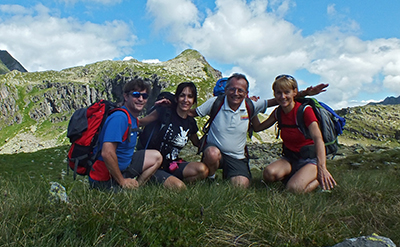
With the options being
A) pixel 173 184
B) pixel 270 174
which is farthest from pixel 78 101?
pixel 270 174

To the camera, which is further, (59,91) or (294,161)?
(59,91)

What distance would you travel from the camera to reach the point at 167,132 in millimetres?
5844

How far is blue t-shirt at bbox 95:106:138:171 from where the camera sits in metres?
4.52

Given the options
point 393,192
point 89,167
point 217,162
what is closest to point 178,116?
point 217,162

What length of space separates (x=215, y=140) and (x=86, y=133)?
296 centimetres

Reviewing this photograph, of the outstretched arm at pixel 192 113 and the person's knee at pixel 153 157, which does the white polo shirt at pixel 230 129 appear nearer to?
the outstretched arm at pixel 192 113

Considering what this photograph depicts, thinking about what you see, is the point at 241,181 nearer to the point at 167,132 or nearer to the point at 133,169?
the point at 167,132

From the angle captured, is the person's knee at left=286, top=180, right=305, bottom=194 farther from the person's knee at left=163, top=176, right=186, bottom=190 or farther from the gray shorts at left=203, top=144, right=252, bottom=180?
the person's knee at left=163, top=176, right=186, bottom=190

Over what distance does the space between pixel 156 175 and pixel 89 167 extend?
141 centimetres

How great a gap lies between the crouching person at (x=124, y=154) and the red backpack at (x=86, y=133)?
10 cm

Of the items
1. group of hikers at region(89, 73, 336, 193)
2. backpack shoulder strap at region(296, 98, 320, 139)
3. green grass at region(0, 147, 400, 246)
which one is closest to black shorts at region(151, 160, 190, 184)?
group of hikers at region(89, 73, 336, 193)

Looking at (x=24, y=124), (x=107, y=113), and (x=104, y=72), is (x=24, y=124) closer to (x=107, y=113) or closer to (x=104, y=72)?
(x=104, y=72)

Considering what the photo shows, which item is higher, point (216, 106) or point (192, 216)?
point (216, 106)

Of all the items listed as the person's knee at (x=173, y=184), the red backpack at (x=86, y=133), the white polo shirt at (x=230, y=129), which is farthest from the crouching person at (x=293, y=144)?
the red backpack at (x=86, y=133)
